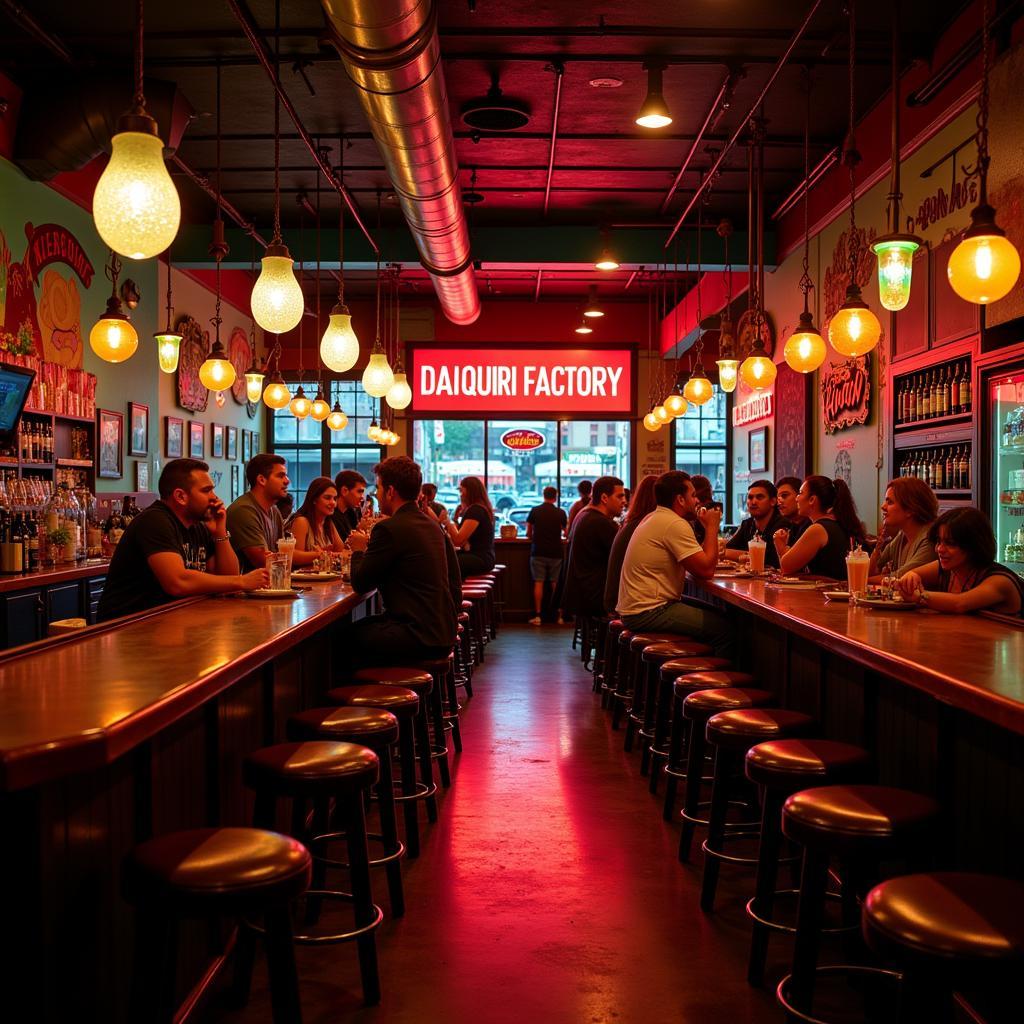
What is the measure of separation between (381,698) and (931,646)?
76.6 inches

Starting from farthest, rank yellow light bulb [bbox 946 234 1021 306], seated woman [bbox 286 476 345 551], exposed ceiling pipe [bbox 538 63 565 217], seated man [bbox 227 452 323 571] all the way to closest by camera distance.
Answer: exposed ceiling pipe [bbox 538 63 565 217]
seated woman [bbox 286 476 345 551]
seated man [bbox 227 452 323 571]
yellow light bulb [bbox 946 234 1021 306]

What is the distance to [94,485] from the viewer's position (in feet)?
28.6

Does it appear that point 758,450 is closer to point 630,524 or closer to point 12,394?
point 630,524

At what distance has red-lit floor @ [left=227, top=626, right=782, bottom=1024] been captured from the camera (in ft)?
9.44

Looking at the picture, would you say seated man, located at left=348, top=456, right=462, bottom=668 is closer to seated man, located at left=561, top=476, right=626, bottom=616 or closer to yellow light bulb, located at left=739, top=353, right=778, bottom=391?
yellow light bulb, located at left=739, top=353, right=778, bottom=391

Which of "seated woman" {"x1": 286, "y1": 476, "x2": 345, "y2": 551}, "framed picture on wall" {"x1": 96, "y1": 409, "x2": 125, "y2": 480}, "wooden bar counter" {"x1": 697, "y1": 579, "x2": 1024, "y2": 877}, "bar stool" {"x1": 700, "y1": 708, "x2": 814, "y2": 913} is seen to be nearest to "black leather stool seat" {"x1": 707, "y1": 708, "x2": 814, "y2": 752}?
"bar stool" {"x1": 700, "y1": 708, "x2": 814, "y2": 913}

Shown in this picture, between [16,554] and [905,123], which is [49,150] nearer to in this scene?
[16,554]

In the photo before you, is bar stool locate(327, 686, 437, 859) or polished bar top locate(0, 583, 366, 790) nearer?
polished bar top locate(0, 583, 366, 790)

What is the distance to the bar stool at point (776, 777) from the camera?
283 cm

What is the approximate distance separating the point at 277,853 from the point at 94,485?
7371 millimetres

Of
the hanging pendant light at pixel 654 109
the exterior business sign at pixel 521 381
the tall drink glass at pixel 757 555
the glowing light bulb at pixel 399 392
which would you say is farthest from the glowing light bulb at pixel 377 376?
the exterior business sign at pixel 521 381

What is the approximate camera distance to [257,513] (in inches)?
217

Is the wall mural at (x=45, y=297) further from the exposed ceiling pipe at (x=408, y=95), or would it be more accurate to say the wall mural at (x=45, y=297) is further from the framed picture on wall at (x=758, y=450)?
the framed picture on wall at (x=758, y=450)

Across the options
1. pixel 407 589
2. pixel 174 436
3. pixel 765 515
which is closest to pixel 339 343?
pixel 407 589
